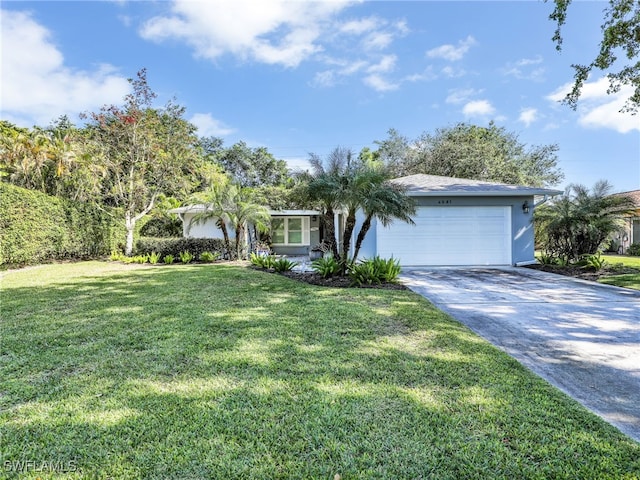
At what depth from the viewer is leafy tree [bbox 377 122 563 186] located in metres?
22.1

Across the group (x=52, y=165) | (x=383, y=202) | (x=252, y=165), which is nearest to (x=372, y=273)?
(x=383, y=202)

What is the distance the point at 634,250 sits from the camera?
53.8 feet

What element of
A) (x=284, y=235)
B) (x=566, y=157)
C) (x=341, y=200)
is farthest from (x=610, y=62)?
(x=566, y=157)

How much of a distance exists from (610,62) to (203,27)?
12906 millimetres

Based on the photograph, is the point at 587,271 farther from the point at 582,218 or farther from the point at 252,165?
the point at 252,165

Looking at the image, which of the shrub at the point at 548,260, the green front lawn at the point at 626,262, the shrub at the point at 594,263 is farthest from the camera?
the green front lawn at the point at 626,262

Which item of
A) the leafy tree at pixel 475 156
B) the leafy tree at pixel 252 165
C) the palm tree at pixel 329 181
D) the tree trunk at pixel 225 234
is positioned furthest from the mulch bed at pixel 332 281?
the leafy tree at pixel 252 165

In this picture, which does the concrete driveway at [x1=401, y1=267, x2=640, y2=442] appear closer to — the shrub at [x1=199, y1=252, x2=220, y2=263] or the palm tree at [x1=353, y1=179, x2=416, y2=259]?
the palm tree at [x1=353, y1=179, x2=416, y2=259]

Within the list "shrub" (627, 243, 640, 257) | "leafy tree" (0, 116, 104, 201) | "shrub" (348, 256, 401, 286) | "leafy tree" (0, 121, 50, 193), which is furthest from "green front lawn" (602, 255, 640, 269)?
"leafy tree" (0, 121, 50, 193)

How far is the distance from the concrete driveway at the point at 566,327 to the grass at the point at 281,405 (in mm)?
337

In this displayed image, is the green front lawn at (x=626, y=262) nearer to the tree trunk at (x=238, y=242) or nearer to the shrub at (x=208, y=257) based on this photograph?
Result: the tree trunk at (x=238, y=242)

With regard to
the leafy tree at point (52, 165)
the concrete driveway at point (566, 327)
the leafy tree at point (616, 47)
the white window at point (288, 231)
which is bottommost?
the concrete driveway at point (566, 327)

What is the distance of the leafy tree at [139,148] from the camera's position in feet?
47.9

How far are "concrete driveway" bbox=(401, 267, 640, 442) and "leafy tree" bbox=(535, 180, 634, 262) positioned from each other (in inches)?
93.9
